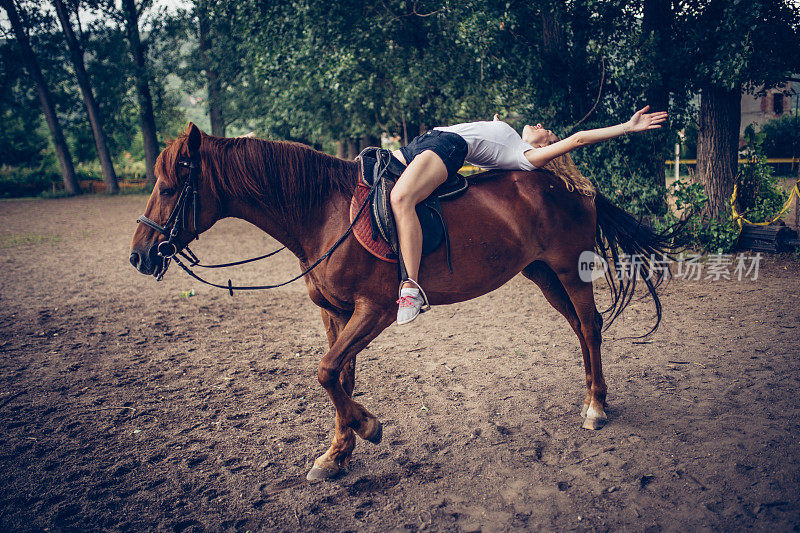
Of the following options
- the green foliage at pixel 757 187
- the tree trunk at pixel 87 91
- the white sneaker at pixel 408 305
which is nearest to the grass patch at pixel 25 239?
the white sneaker at pixel 408 305

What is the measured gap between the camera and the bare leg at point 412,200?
3236 mm

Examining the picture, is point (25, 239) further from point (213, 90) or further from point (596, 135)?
point (596, 135)

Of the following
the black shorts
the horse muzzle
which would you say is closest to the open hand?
the black shorts

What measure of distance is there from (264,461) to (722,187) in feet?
29.4

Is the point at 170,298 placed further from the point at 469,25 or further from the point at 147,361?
the point at 469,25

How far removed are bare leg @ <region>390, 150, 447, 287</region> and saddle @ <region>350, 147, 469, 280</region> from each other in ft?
0.20

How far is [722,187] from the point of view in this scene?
30.1 ft

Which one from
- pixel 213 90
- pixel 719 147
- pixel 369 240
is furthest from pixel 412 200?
pixel 213 90

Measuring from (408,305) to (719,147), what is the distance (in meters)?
8.36

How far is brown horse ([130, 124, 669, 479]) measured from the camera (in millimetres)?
3248

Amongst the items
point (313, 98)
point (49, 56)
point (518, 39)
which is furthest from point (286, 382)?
point (49, 56)

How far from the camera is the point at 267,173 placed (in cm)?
335

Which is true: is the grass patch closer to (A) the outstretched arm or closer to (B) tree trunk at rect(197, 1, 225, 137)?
(B) tree trunk at rect(197, 1, 225, 137)

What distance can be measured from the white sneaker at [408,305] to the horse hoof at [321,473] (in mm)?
1072
